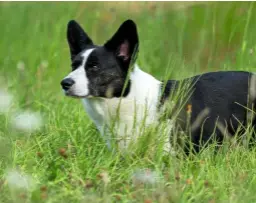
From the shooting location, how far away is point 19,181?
3.59 m

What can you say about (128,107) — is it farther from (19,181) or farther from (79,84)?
(19,181)

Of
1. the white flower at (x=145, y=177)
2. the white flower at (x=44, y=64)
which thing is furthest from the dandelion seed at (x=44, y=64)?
the white flower at (x=145, y=177)

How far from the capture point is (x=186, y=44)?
7391 millimetres

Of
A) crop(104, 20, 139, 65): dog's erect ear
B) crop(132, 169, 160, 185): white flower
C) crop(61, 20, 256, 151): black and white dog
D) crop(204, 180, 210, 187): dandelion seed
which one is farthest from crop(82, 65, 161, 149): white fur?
crop(204, 180, 210, 187): dandelion seed

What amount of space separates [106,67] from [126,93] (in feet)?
0.71

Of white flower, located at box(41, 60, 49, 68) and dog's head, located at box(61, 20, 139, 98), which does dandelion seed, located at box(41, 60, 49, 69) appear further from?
dog's head, located at box(61, 20, 139, 98)

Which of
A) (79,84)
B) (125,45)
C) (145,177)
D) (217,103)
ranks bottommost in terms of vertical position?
(145,177)

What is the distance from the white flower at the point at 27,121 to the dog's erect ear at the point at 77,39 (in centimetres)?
52

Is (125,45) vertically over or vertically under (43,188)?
over

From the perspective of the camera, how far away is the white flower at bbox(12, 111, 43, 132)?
470cm

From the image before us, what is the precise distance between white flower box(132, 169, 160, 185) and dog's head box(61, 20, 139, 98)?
28.0 inches

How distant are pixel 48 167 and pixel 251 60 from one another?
2.37 m

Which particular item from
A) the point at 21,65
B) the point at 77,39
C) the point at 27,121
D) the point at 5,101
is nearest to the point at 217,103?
the point at 77,39

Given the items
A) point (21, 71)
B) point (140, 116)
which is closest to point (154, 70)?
point (21, 71)
